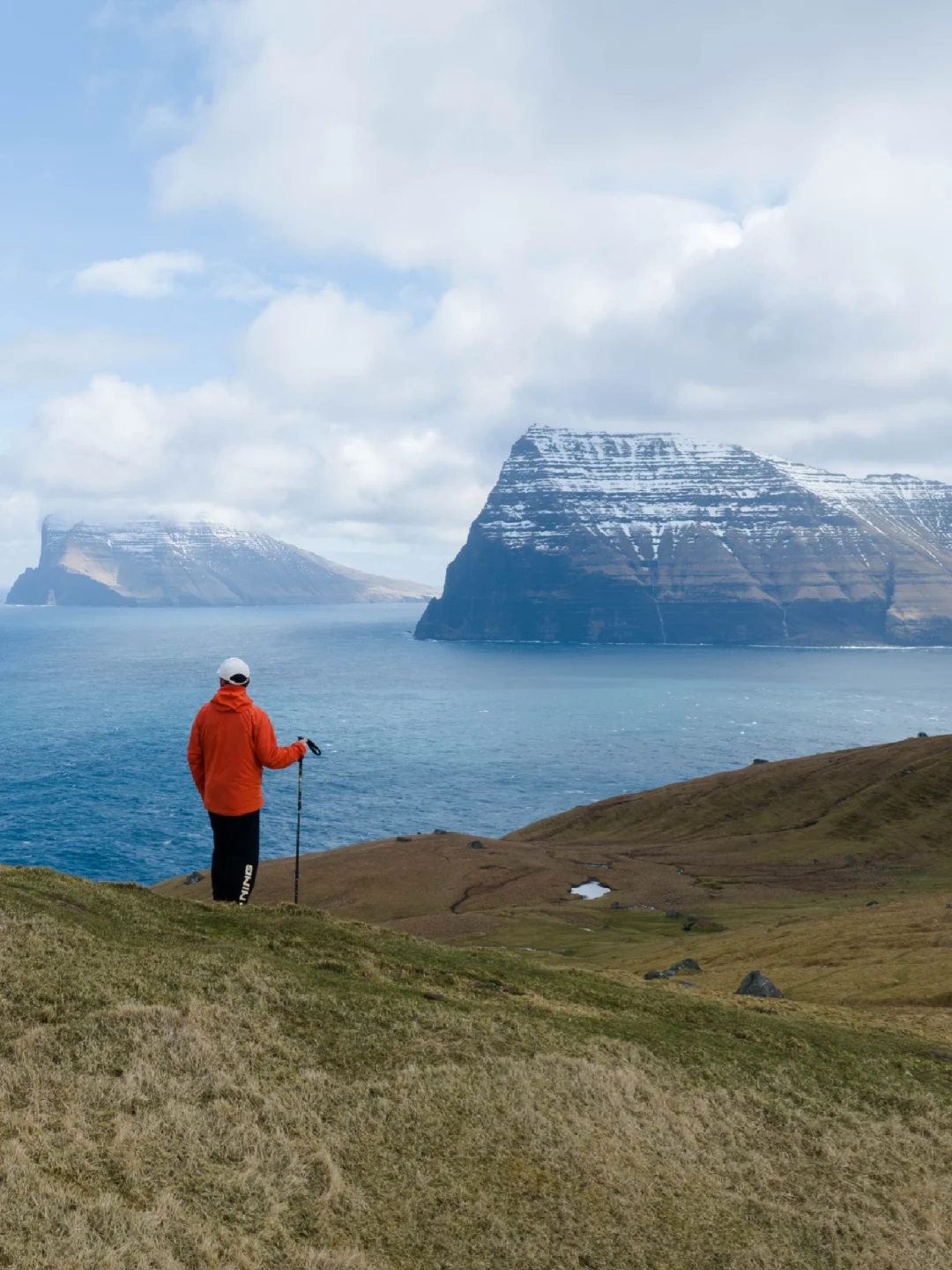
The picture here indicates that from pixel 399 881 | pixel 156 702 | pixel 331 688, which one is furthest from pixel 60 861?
pixel 331 688

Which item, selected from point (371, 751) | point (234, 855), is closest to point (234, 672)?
point (234, 855)

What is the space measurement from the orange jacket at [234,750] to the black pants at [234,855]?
312mm

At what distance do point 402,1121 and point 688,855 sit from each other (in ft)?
213

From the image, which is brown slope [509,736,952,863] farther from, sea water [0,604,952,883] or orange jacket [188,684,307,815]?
orange jacket [188,684,307,815]

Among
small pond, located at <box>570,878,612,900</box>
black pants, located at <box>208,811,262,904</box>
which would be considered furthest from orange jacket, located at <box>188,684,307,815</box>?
small pond, located at <box>570,878,612,900</box>

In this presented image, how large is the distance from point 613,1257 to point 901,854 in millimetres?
64639

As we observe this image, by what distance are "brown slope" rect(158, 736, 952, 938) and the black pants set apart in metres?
31.7

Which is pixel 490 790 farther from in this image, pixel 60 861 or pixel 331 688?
pixel 331 688

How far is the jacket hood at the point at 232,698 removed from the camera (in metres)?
15.4

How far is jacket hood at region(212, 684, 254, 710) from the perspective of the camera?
15.4m

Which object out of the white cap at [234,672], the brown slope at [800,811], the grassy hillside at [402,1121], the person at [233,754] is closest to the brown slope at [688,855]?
the brown slope at [800,811]

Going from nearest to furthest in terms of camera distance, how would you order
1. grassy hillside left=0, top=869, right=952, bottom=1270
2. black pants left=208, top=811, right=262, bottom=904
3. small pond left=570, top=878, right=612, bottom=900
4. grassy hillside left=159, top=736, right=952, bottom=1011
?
grassy hillside left=0, top=869, right=952, bottom=1270, black pants left=208, top=811, right=262, bottom=904, grassy hillside left=159, top=736, right=952, bottom=1011, small pond left=570, top=878, right=612, bottom=900

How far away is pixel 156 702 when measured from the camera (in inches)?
6363

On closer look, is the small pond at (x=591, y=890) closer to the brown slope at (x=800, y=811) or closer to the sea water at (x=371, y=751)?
the brown slope at (x=800, y=811)
